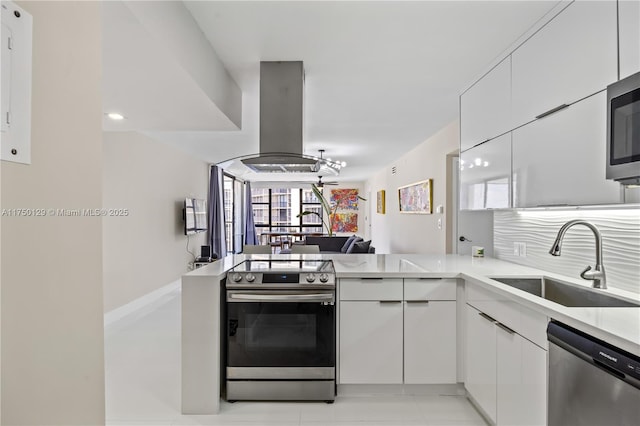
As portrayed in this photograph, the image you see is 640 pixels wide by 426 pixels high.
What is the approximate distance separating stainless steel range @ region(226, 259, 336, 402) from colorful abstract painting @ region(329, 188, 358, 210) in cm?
983

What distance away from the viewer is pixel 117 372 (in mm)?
2816

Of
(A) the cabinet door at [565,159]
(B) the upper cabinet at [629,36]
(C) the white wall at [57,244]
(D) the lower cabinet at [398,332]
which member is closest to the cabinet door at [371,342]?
(D) the lower cabinet at [398,332]

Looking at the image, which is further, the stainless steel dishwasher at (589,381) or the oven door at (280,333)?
the oven door at (280,333)

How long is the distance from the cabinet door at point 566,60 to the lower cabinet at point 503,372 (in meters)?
1.20

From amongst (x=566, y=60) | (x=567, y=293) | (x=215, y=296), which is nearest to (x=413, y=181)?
(x=567, y=293)

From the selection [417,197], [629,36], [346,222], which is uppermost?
[629,36]

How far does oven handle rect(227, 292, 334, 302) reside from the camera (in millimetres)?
2309

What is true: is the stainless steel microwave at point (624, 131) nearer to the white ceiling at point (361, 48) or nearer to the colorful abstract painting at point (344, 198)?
the white ceiling at point (361, 48)

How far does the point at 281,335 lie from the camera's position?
7.75 feet

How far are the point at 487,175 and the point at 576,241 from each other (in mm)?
725

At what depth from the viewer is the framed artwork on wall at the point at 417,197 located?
17.0 ft

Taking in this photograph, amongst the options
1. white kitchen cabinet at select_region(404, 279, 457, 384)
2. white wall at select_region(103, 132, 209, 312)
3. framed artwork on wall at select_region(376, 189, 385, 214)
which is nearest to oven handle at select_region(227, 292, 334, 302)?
white kitchen cabinet at select_region(404, 279, 457, 384)

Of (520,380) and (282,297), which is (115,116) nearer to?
(282,297)

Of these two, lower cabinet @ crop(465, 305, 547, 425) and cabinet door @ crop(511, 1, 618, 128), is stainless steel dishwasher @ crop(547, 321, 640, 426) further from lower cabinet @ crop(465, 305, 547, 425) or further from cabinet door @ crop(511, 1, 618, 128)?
cabinet door @ crop(511, 1, 618, 128)
